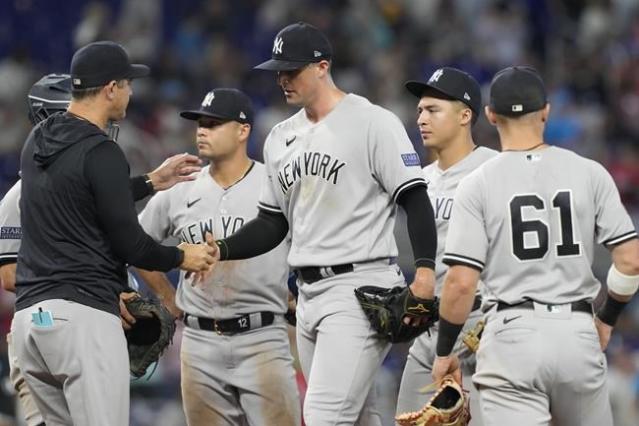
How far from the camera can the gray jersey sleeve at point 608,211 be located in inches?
214

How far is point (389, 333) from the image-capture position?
19.3 feet

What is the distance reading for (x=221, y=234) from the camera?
23.1 feet

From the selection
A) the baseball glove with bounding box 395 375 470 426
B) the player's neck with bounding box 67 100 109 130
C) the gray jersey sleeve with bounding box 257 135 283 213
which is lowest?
the baseball glove with bounding box 395 375 470 426

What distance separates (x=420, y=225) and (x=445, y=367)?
26.7 inches

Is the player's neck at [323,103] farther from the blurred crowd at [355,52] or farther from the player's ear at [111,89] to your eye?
the blurred crowd at [355,52]

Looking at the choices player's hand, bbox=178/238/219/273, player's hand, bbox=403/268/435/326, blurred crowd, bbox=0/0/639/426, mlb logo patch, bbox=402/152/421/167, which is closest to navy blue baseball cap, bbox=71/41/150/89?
player's hand, bbox=178/238/219/273

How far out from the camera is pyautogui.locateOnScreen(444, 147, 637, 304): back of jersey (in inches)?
211

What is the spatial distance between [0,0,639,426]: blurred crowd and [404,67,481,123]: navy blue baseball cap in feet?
21.7

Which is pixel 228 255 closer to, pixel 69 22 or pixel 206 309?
pixel 206 309

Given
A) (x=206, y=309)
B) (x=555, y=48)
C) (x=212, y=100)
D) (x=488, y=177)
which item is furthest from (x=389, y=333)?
(x=555, y=48)

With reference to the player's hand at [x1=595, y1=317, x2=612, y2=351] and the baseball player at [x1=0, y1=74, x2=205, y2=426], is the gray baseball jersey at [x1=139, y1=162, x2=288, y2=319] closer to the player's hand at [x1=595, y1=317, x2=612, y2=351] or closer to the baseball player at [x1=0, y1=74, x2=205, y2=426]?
the baseball player at [x1=0, y1=74, x2=205, y2=426]

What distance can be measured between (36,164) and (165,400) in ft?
18.7

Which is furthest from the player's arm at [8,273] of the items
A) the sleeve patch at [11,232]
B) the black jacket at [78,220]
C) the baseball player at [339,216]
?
the baseball player at [339,216]

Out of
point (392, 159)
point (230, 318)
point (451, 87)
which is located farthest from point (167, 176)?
point (451, 87)
